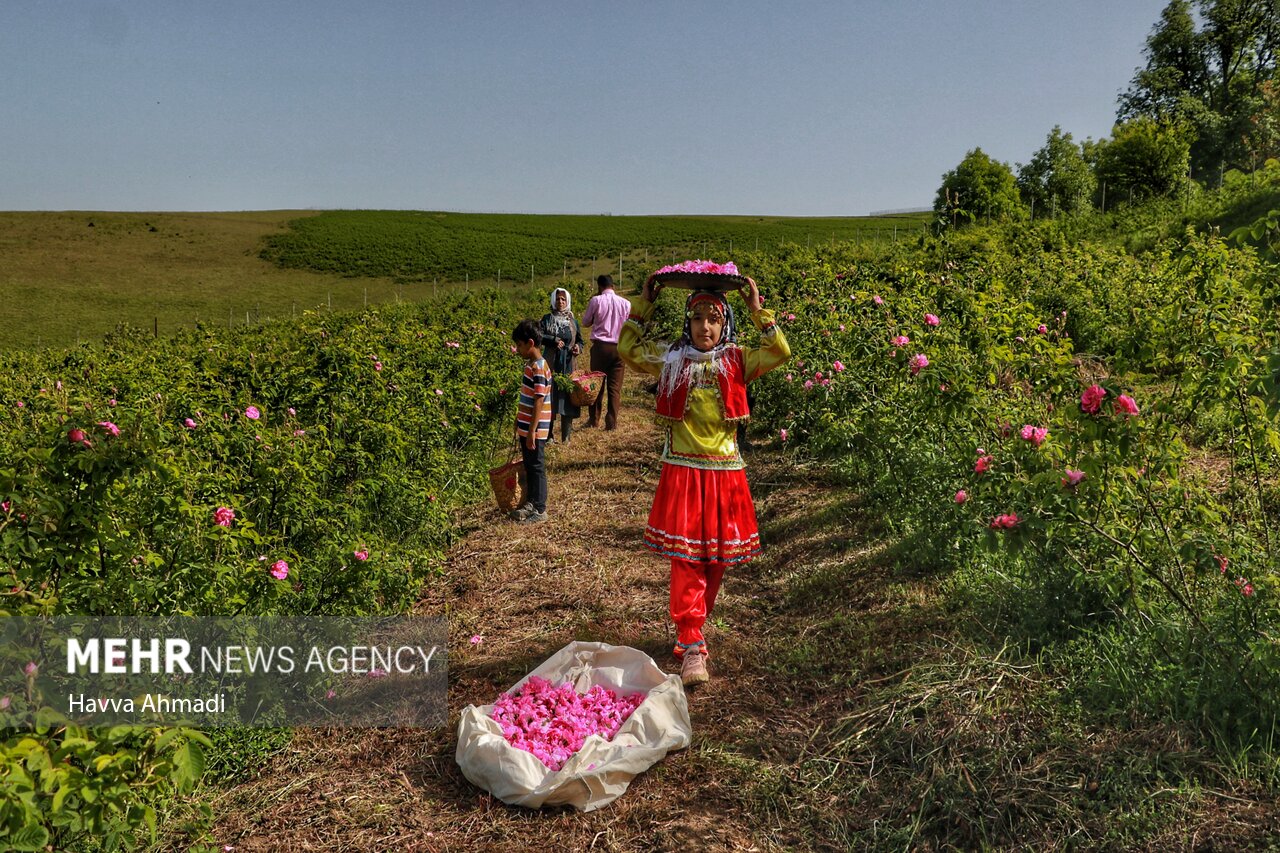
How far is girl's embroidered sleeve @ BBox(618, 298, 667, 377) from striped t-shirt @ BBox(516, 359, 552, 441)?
2092 mm

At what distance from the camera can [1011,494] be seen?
3383mm

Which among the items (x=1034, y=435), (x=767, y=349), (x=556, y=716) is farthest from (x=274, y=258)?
(x=1034, y=435)

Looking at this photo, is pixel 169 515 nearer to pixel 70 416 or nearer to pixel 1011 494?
pixel 70 416

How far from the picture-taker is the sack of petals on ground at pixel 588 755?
320 centimetres

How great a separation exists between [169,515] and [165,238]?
63537 mm

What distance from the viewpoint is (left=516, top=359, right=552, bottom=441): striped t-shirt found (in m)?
6.36

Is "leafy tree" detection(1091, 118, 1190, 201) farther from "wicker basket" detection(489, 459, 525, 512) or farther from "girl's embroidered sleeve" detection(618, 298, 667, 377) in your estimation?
"girl's embroidered sleeve" detection(618, 298, 667, 377)

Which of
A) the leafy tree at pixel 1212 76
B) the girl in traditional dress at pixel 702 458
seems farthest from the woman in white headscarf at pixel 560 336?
the leafy tree at pixel 1212 76

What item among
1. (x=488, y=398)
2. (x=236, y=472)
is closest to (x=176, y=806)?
(x=236, y=472)

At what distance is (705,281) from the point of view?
13.3 ft

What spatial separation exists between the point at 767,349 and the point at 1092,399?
5.14 ft

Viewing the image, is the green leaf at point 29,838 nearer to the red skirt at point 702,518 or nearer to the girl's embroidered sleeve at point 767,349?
the red skirt at point 702,518

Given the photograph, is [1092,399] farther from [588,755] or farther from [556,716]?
[556,716]

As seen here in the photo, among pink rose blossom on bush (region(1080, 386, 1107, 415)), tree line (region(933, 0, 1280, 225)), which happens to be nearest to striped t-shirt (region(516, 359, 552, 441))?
pink rose blossom on bush (region(1080, 386, 1107, 415))
